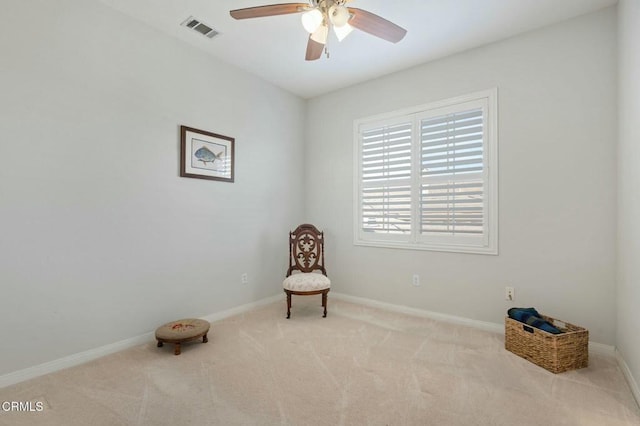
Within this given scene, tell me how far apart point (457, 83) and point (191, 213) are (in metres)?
3.11

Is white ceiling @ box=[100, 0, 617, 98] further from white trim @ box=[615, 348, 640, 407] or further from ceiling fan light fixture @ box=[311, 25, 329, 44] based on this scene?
white trim @ box=[615, 348, 640, 407]

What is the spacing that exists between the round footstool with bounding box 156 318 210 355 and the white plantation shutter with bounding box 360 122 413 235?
2.21 metres

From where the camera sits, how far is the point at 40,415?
175cm

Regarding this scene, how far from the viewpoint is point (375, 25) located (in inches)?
81.1

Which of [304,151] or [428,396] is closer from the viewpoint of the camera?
[428,396]

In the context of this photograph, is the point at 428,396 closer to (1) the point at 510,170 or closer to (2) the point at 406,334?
(2) the point at 406,334

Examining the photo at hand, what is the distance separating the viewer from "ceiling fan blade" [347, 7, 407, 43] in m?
1.95

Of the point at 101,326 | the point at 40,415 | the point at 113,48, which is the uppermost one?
the point at 113,48

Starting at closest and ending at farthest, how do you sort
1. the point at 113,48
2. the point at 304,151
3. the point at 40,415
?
the point at 40,415 → the point at 113,48 → the point at 304,151

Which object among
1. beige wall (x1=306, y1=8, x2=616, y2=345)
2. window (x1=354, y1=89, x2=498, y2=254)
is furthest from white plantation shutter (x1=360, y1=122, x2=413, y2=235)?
beige wall (x1=306, y1=8, x2=616, y2=345)

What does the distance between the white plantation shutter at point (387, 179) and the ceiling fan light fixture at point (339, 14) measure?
6.34ft

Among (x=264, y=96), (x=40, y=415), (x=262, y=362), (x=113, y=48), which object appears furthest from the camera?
(x=264, y=96)

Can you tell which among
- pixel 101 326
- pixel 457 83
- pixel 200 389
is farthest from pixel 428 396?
pixel 457 83

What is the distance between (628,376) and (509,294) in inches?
37.7
